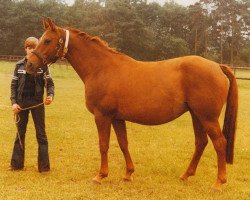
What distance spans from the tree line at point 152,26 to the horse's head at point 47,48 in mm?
56829

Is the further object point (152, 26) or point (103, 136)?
point (152, 26)

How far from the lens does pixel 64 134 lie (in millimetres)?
10562

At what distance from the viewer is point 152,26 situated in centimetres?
7656

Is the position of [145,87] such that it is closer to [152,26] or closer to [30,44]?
[30,44]

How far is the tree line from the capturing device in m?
65.8

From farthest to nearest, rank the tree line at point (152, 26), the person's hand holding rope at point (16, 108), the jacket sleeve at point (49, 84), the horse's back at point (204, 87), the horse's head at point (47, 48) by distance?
1. the tree line at point (152, 26)
2. the jacket sleeve at point (49, 84)
3. the person's hand holding rope at point (16, 108)
4. the horse's head at point (47, 48)
5. the horse's back at point (204, 87)

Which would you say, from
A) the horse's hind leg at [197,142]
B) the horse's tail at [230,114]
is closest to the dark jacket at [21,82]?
the horse's hind leg at [197,142]

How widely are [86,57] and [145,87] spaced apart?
45.5 inches

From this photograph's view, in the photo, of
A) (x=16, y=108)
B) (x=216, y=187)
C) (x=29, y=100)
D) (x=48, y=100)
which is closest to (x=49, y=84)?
(x=48, y=100)

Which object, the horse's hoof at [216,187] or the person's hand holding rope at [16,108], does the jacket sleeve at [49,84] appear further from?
the horse's hoof at [216,187]

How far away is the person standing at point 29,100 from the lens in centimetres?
679

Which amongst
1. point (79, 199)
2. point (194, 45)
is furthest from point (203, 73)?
point (194, 45)

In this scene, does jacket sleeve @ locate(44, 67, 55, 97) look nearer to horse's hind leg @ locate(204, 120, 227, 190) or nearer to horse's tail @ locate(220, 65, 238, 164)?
horse's hind leg @ locate(204, 120, 227, 190)

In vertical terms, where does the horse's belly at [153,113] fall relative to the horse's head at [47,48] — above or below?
below
